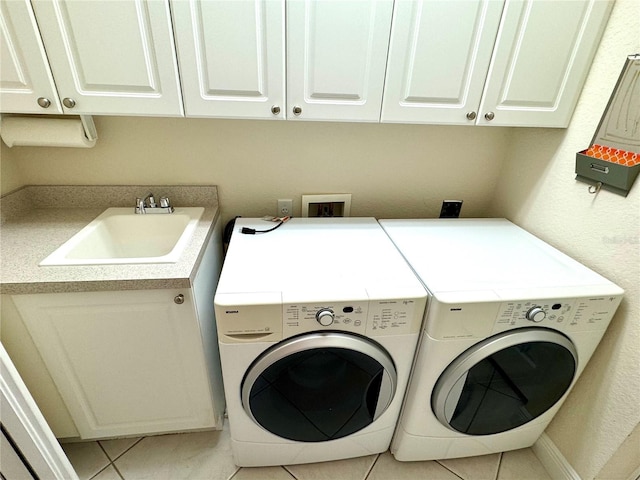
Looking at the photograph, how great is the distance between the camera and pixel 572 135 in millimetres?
1233

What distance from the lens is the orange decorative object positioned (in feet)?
3.32

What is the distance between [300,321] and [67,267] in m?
0.77

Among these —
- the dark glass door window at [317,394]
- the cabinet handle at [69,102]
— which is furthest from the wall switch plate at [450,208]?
the cabinet handle at [69,102]

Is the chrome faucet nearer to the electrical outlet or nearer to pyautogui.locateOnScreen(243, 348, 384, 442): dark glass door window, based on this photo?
the electrical outlet

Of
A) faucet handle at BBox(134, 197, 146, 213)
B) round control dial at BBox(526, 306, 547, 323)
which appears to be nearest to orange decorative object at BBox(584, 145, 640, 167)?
round control dial at BBox(526, 306, 547, 323)

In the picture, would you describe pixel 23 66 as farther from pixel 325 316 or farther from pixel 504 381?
pixel 504 381

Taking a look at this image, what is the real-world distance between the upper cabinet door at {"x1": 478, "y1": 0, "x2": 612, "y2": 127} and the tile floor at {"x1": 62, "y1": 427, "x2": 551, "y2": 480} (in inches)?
58.1

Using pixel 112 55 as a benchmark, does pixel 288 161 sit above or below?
below

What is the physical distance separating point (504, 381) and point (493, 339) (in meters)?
0.23

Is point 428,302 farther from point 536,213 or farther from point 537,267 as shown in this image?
point 536,213

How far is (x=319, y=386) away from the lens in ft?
3.49

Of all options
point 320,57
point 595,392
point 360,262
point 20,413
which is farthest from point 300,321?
point 595,392

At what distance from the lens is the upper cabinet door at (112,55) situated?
0.92 m

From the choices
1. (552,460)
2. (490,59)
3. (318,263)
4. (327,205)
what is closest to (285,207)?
(327,205)
